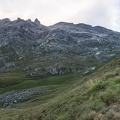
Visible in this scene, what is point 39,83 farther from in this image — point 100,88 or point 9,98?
point 100,88

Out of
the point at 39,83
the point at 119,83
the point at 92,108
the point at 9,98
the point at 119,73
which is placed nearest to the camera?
the point at 92,108

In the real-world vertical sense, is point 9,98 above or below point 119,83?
below

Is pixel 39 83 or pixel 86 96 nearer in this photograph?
pixel 86 96

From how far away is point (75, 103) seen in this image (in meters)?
21.1

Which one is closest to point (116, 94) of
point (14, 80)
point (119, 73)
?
point (119, 73)

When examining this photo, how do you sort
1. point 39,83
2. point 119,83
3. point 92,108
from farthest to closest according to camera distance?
point 39,83, point 119,83, point 92,108

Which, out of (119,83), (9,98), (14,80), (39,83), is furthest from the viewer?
(14,80)

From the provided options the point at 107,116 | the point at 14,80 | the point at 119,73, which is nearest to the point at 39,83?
the point at 14,80

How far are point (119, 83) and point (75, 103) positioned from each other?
3696mm

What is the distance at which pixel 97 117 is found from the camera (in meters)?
16.0

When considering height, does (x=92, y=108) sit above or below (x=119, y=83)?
below

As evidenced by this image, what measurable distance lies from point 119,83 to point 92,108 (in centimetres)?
372

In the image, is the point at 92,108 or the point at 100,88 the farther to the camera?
the point at 100,88

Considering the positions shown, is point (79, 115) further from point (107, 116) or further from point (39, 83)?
point (39, 83)
